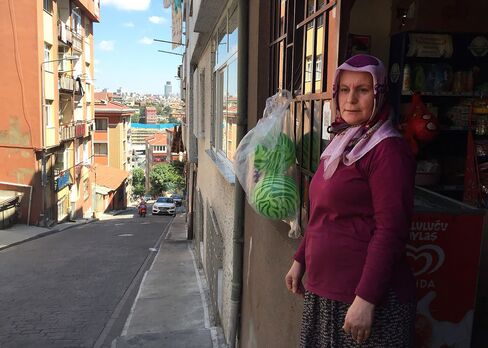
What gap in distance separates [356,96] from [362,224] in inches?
18.2

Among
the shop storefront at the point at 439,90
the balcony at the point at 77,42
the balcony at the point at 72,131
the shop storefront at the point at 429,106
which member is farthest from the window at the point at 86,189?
the shop storefront at the point at 439,90

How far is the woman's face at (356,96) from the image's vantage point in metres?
1.72

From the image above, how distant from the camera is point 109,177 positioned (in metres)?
39.5

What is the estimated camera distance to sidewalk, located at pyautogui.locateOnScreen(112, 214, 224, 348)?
6188 mm

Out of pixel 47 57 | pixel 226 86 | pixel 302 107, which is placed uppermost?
pixel 47 57

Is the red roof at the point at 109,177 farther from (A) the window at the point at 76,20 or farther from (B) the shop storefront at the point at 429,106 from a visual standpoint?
(B) the shop storefront at the point at 429,106

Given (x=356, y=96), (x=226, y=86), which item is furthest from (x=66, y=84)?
(x=356, y=96)

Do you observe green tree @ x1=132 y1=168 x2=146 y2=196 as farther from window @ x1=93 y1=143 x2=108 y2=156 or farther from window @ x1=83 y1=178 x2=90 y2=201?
window @ x1=83 y1=178 x2=90 y2=201

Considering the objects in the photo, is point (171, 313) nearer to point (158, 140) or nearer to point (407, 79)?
point (407, 79)

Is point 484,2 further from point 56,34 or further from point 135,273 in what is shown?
point 56,34

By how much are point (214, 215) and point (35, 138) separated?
54.9 feet

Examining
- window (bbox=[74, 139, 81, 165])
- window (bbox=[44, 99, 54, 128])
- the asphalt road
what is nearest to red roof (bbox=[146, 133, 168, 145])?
window (bbox=[74, 139, 81, 165])

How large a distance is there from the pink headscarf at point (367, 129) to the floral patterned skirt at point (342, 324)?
0.49m

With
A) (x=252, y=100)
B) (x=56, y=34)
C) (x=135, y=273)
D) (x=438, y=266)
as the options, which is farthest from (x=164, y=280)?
(x=56, y=34)
